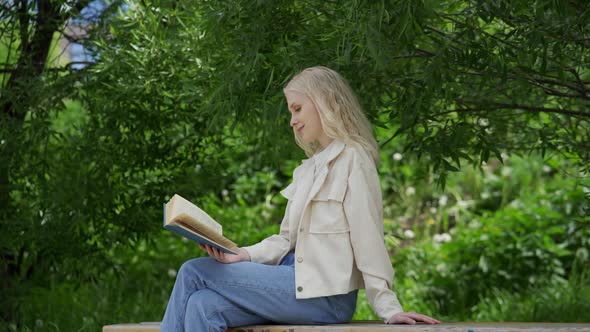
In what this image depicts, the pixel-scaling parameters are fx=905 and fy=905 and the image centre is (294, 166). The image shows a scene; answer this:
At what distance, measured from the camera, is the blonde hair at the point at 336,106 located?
110 inches

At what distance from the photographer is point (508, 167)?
24.2 ft

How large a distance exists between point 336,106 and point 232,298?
675 mm

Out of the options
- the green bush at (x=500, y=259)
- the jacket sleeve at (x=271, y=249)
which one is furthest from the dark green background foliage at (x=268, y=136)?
the jacket sleeve at (x=271, y=249)

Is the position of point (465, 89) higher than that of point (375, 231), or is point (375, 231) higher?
point (465, 89)

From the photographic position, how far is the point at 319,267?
8.79 feet

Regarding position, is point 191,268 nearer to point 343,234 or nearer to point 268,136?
point 343,234

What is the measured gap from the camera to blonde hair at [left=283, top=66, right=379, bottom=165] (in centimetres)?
281

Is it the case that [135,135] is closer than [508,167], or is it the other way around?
[135,135]

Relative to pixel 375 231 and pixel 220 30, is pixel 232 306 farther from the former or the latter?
pixel 220 30

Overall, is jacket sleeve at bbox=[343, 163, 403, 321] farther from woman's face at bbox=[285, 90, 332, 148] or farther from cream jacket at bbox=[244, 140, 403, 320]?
woman's face at bbox=[285, 90, 332, 148]

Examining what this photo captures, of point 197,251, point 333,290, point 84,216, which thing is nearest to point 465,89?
point 333,290

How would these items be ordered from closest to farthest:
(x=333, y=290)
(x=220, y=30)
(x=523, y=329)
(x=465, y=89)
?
(x=523, y=329) → (x=333, y=290) → (x=220, y=30) → (x=465, y=89)

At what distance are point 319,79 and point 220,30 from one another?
0.60m

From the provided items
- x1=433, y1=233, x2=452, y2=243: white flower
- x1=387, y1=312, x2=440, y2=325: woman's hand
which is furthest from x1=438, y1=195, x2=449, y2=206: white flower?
x1=387, y1=312, x2=440, y2=325: woman's hand
